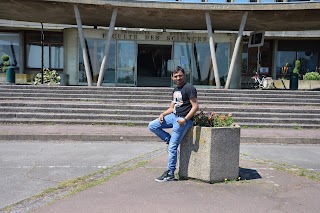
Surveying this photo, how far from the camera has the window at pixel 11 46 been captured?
27.4 meters

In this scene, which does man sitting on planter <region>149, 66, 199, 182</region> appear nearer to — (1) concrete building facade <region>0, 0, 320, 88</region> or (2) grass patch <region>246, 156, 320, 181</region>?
(2) grass patch <region>246, 156, 320, 181</region>

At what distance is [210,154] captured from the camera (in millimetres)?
5531

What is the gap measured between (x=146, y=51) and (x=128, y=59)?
4.35 feet

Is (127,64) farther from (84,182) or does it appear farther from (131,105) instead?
(84,182)

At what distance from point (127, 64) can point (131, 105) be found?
768cm

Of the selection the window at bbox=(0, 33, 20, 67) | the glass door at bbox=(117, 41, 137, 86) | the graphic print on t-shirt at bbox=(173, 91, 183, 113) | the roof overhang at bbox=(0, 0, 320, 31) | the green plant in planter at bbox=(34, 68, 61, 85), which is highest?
the roof overhang at bbox=(0, 0, 320, 31)

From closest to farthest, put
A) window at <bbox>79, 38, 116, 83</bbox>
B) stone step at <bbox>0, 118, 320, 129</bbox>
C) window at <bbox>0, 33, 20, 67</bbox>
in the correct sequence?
1. stone step at <bbox>0, 118, 320, 129</bbox>
2. window at <bbox>79, 38, 116, 83</bbox>
3. window at <bbox>0, 33, 20, 67</bbox>

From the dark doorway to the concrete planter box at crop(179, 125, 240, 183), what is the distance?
1512 cm

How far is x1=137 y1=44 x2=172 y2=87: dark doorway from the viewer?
20703mm

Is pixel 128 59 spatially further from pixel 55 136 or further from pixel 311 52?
pixel 311 52

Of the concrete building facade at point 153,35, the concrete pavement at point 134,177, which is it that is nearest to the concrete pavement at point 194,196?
the concrete pavement at point 134,177

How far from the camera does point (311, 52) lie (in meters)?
29.2

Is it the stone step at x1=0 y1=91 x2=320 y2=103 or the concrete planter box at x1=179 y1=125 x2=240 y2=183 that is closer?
the concrete planter box at x1=179 y1=125 x2=240 y2=183

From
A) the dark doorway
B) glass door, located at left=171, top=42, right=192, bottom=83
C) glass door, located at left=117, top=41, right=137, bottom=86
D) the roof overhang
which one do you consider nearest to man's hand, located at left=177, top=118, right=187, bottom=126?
the roof overhang
